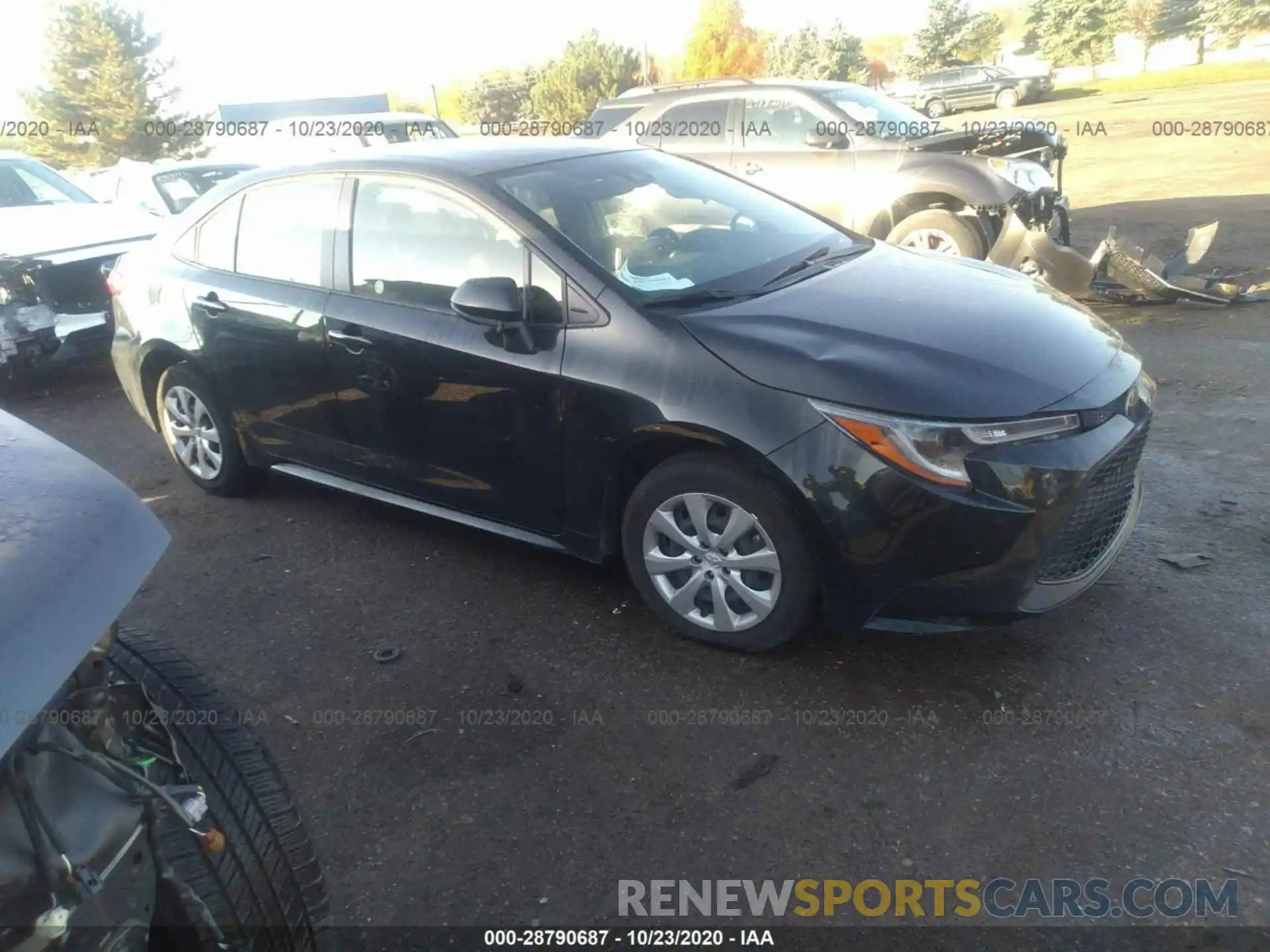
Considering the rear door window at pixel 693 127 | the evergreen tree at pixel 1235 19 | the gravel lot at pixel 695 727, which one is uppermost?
the evergreen tree at pixel 1235 19

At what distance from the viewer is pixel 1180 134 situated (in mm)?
18469

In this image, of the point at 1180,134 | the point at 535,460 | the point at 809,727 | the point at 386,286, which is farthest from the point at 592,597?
the point at 1180,134

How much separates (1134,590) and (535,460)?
225cm

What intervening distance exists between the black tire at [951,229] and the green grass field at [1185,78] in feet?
96.8

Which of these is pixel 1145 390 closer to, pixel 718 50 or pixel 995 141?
pixel 995 141

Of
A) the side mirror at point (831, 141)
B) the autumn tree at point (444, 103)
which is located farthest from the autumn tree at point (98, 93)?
the side mirror at point (831, 141)

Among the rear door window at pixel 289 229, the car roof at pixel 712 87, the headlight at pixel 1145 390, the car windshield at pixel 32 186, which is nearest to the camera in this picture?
the headlight at pixel 1145 390

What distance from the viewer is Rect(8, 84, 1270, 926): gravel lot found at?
255cm

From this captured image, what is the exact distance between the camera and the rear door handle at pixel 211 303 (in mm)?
4492

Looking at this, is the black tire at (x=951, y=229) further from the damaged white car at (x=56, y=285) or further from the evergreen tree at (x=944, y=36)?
the evergreen tree at (x=944, y=36)

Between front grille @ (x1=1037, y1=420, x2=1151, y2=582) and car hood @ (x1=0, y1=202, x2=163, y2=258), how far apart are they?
23.0 ft

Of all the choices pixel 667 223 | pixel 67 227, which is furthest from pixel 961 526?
pixel 67 227

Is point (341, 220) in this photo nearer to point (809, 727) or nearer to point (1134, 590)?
point (809, 727)

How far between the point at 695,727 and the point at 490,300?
5.23 feet
